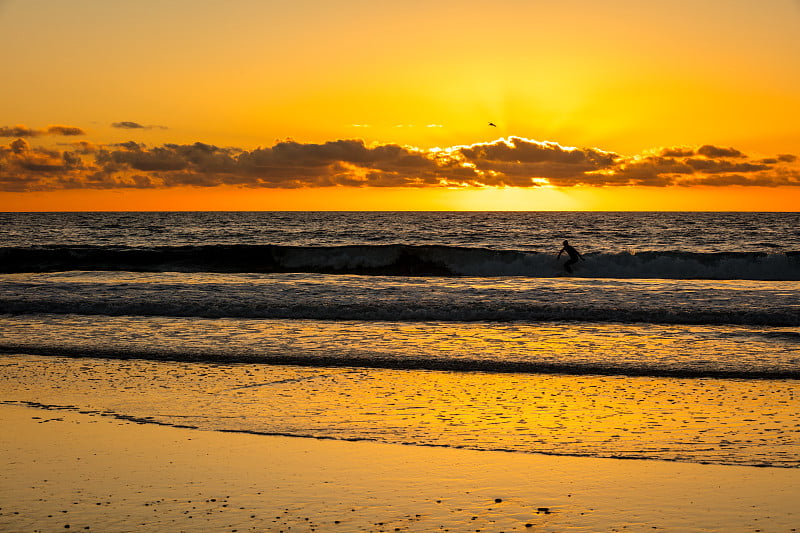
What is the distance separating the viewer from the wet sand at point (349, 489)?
571cm

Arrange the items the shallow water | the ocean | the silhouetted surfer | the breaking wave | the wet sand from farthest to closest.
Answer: the breaking wave, the silhouetted surfer, the ocean, the shallow water, the wet sand

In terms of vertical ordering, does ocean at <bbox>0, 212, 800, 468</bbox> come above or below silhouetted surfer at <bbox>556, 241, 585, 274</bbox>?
below

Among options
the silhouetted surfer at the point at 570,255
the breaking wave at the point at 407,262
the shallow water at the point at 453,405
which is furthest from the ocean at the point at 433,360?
the breaking wave at the point at 407,262

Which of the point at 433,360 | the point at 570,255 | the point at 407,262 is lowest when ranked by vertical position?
the point at 407,262

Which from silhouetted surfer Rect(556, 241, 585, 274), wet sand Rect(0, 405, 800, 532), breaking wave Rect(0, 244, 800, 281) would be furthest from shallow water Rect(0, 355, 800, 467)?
breaking wave Rect(0, 244, 800, 281)

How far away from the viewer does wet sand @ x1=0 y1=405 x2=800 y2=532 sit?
571cm

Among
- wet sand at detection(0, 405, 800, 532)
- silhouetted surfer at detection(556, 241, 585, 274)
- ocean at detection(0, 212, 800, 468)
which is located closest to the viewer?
wet sand at detection(0, 405, 800, 532)

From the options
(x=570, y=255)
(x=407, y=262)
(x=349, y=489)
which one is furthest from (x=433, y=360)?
(x=407, y=262)

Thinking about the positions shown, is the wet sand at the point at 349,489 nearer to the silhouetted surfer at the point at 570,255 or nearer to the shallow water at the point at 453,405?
the shallow water at the point at 453,405

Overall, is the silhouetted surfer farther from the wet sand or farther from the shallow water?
the wet sand

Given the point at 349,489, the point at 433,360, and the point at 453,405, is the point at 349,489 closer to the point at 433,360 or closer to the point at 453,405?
the point at 453,405

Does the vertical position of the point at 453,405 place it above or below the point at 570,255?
below

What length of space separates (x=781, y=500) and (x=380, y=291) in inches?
757

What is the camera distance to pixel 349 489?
6.51 metres
